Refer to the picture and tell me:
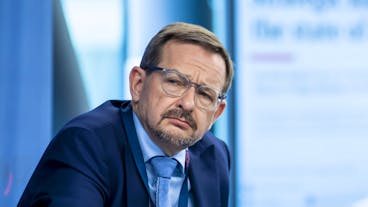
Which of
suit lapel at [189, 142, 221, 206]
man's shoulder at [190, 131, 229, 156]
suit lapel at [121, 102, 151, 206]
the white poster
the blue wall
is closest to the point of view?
suit lapel at [121, 102, 151, 206]

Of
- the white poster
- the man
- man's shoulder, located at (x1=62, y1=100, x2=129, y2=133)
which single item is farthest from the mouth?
the white poster

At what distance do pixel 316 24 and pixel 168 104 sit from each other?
1711 millimetres

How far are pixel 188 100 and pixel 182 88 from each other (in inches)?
1.5

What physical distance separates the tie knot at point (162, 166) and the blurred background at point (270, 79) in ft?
4.20

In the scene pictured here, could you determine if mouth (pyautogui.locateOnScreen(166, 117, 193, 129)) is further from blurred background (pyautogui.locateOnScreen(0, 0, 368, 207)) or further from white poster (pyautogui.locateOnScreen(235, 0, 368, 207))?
white poster (pyautogui.locateOnScreen(235, 0, 368, 207))

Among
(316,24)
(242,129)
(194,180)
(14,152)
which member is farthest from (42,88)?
(316,24)

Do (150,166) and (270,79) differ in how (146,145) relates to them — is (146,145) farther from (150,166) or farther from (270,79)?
(270,79)

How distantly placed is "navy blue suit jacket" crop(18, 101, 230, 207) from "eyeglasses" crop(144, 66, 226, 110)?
127 mm

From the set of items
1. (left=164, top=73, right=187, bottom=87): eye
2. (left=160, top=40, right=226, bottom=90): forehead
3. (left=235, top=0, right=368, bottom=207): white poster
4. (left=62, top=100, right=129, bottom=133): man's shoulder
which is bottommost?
(left=235, top=0, right=368, bottom=207): white poster

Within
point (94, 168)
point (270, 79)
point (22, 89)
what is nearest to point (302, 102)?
point (270, 79)

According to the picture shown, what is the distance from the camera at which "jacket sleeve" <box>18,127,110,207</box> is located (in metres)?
1.17

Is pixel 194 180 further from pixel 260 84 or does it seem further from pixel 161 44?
pixel 260 84

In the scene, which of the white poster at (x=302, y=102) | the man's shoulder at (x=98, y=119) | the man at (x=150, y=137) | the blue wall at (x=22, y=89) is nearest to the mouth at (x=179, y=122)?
the man at (x=150, y=137)

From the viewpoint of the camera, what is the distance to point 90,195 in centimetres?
119
